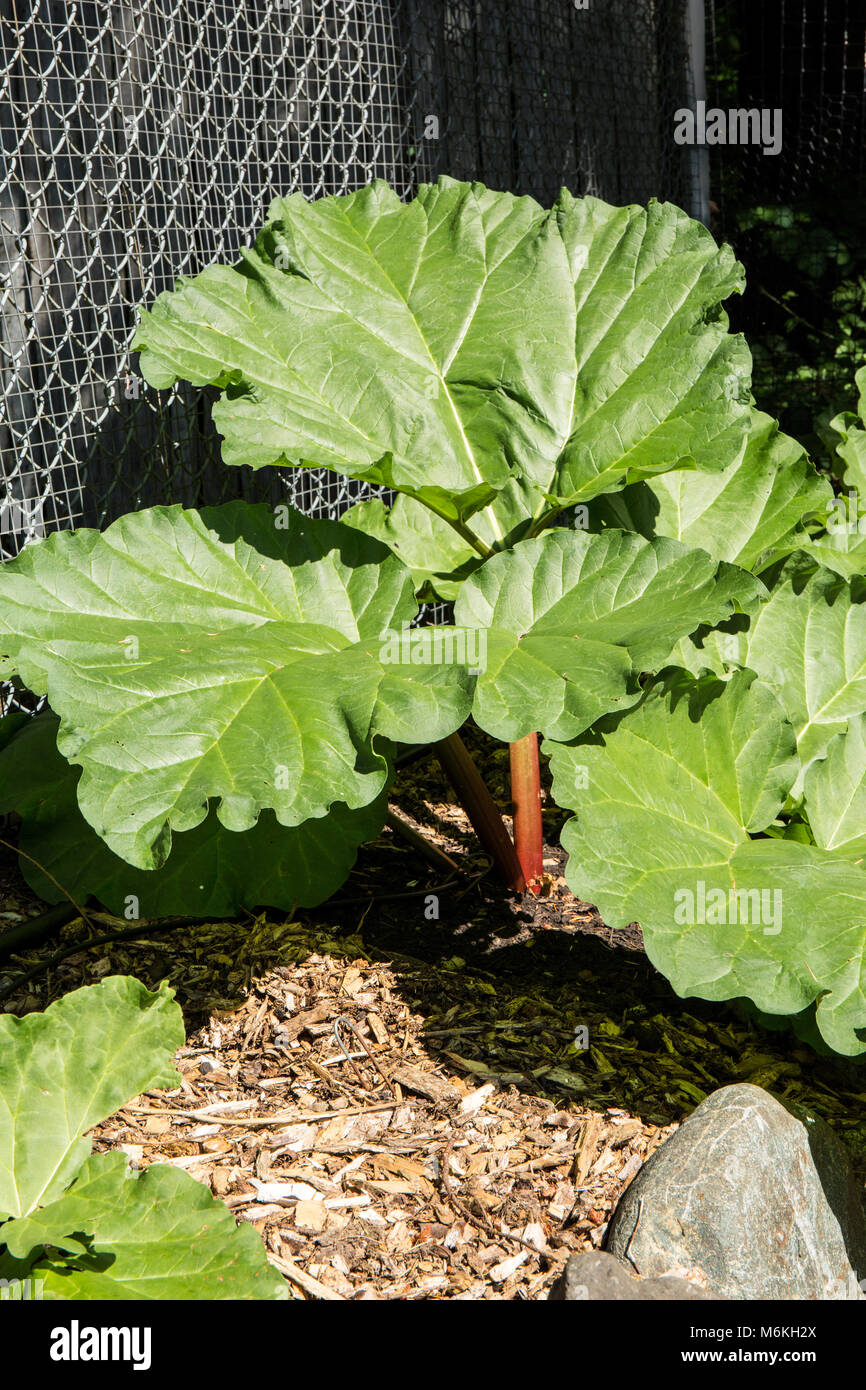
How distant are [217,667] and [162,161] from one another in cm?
138

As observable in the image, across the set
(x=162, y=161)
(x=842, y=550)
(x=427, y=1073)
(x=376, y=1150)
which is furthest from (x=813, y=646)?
(x=162, y=161)

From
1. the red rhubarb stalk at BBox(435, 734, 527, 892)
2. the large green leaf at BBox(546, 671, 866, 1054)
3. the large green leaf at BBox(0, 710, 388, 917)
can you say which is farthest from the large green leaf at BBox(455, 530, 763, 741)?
the large green leaf at BBox(0, 710, 388, 917)

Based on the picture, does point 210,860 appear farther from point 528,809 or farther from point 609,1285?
point 609,1285

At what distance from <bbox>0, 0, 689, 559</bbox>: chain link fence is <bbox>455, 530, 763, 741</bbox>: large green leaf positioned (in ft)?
3.32

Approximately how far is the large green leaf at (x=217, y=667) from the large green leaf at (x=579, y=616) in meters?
0.09

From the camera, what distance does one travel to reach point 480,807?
2.19 m

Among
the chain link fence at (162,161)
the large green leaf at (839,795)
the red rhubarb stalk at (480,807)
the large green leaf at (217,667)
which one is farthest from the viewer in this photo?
the chain link fence at (162,161)

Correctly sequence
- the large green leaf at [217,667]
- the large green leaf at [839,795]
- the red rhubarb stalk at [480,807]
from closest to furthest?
the large green leaf at [217,667]
the large green leaf at [839,795]
the red rhubarb stalk at [480,807]

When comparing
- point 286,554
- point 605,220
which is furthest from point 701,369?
point 286,554

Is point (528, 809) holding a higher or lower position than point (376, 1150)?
higher

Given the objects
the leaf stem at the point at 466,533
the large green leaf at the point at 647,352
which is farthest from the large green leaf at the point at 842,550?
the leaf stem at the point at 466,533

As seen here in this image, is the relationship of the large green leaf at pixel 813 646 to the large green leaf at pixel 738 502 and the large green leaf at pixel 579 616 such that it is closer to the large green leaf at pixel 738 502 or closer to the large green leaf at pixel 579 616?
the large green leaf at pixel 738 502

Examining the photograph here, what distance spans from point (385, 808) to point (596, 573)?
22.0 inches

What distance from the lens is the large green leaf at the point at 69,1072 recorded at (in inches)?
51.2
